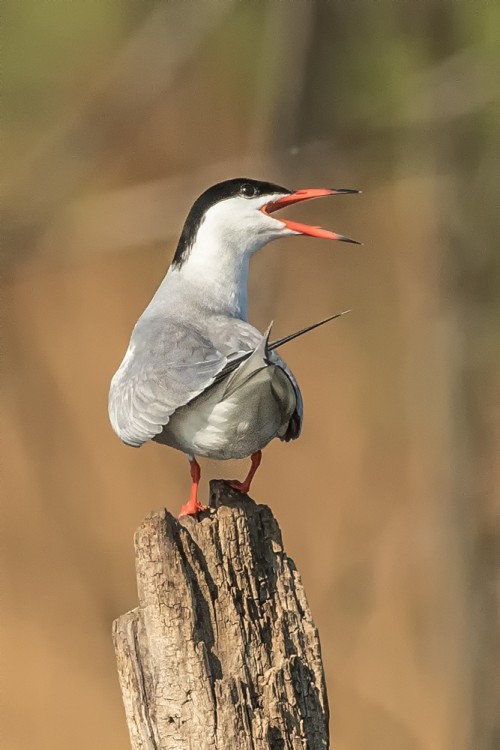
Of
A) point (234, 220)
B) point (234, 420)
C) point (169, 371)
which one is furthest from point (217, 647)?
point (234, 220)

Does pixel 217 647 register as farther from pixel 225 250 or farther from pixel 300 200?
pixel 300 200

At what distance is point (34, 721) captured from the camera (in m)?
5.95

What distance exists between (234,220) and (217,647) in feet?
5.62

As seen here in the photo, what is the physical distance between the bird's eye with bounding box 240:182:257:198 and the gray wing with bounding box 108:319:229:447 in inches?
26.5

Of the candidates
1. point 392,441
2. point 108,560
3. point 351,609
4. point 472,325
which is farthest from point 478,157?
point 108,560

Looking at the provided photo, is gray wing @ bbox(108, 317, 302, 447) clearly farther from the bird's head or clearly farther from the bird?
the bird's head

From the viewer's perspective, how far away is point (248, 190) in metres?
4.10

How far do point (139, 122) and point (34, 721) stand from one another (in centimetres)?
315

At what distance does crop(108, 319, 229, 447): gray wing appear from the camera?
128 inches

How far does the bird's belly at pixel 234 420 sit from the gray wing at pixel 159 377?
7 centimetres

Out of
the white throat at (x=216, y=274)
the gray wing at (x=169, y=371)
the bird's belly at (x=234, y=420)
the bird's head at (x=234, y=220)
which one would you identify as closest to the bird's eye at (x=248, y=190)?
the bird's head at (x=234, y=220)

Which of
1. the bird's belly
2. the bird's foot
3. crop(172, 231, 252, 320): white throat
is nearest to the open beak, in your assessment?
crop(172, 231, 252, 320): white throat

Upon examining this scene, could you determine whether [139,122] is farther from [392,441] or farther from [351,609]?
[351,609]

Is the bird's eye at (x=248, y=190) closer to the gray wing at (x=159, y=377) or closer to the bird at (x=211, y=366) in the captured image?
the bird at (x=211, y=366)
